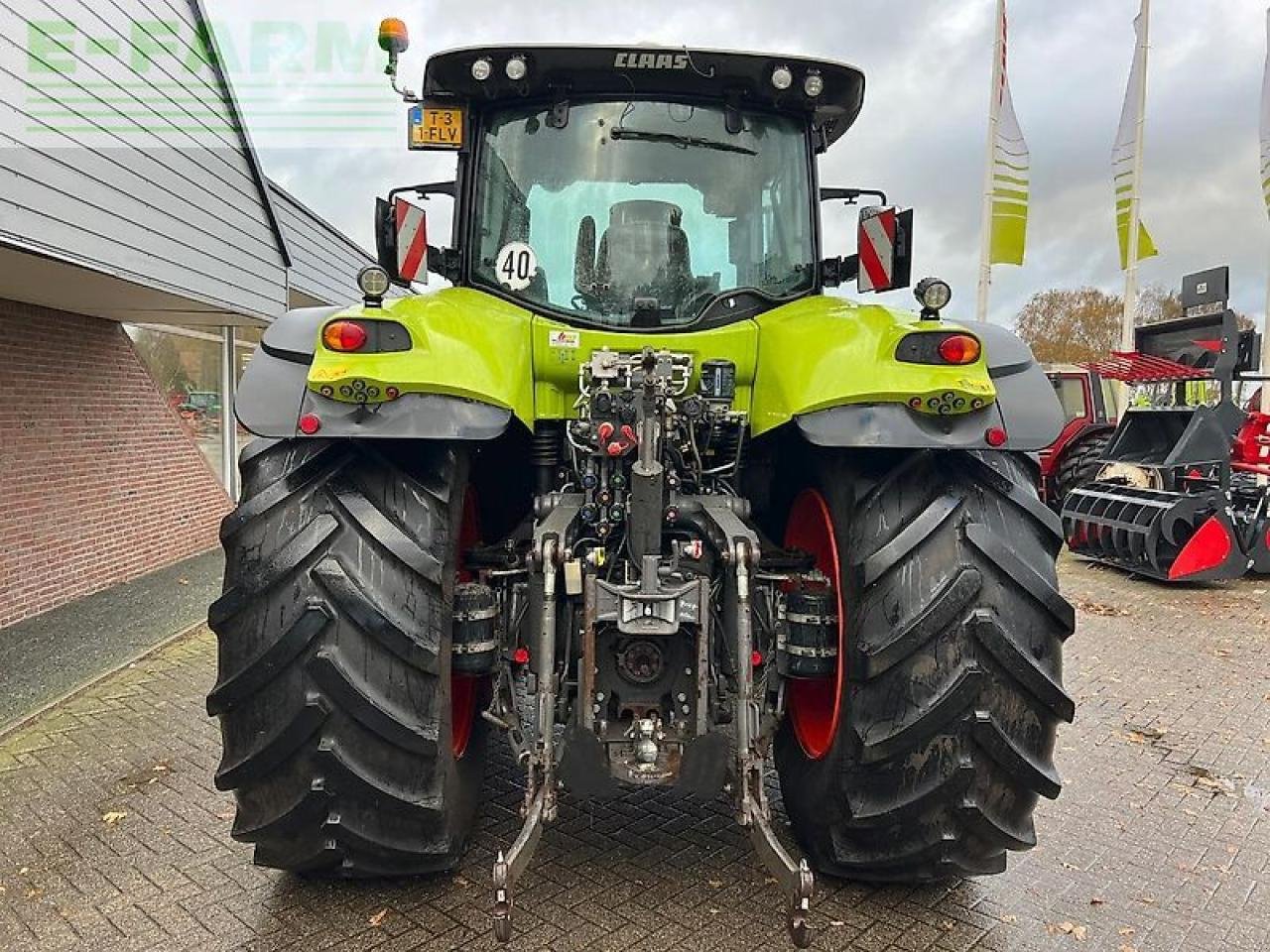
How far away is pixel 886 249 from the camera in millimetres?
3576

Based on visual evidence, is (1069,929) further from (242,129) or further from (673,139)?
(242,129)

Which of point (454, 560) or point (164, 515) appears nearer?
point (454, 560)

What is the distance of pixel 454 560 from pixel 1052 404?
1.73 meters

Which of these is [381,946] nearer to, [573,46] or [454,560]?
[454,560]

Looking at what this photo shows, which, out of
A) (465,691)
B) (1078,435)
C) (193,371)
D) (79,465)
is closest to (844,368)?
(465,691)

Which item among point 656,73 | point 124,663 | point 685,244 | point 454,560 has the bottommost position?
point 124,663

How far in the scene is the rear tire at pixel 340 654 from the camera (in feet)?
8.41

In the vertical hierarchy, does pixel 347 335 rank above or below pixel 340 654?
above

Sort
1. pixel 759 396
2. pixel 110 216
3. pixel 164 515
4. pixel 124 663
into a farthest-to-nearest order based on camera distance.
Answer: pixel 164 515, pixel 110 216, pixel 124 663, pixel 759 396

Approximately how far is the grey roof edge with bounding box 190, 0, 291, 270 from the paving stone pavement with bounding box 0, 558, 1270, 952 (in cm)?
644

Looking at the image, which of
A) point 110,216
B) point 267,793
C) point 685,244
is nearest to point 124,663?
point 110,216

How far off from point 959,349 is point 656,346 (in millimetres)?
979

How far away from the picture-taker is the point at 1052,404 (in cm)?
272

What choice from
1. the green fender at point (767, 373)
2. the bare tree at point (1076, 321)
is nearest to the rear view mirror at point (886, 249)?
the green fender at point (767, 373)
